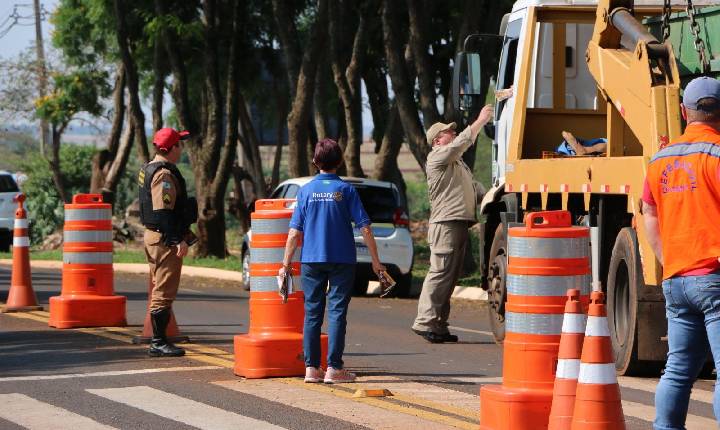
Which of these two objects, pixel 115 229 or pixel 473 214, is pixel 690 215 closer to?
pixel 473 214

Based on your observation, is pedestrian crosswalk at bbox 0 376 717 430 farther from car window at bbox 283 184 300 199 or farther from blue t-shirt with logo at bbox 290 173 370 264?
car window at bbox 283 184 300 199

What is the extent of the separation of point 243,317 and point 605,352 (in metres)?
9.41

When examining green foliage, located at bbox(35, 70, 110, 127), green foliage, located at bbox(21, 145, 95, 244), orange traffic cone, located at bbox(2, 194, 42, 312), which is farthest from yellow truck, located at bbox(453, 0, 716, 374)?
green foliage, located at bbox(35, 70, 110, 127)

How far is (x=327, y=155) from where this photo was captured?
1073cm

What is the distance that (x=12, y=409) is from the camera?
9695 mm

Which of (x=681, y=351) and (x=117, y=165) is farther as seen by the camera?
(x=117, y=165)

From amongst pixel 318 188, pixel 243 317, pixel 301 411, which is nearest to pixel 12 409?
pixel 301 411

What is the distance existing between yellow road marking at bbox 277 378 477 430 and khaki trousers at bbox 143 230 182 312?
1.99 m

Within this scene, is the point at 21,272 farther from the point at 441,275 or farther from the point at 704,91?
the point at 704,91

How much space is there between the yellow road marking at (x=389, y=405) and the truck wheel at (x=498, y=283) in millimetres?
3528

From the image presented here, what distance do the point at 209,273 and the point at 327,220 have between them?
572 inches

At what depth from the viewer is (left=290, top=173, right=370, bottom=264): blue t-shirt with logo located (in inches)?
418

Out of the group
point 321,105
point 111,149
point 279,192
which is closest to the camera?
point 279,192

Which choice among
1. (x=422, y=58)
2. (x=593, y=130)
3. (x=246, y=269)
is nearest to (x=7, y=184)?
(x=422, y=58)
